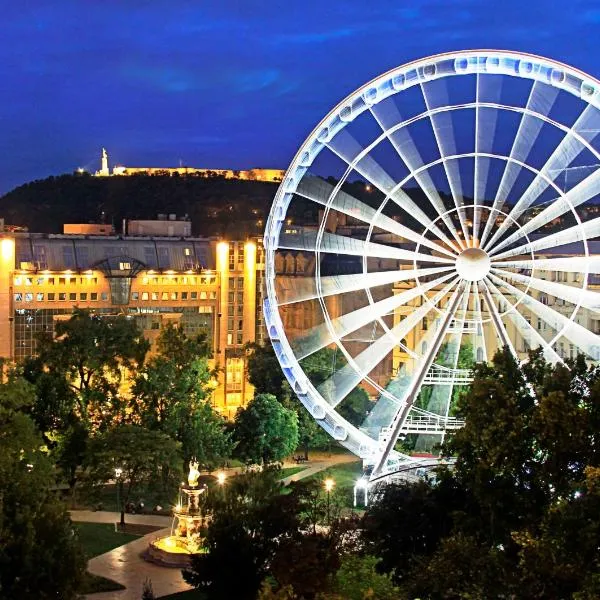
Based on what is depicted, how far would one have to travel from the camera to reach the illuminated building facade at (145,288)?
97.8 meters

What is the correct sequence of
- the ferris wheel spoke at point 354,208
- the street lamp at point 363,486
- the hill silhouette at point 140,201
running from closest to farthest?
the ferris wheel spoke at point 354,208 < the street lamp at point 363,486 < the hill silhouette at point 140,201

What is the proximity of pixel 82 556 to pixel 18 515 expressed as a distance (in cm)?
279

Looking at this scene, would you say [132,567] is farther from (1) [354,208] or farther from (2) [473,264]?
(2) [473,264]

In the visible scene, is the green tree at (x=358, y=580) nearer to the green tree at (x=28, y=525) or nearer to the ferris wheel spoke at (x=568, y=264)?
the green tree at (x=28, y=525)

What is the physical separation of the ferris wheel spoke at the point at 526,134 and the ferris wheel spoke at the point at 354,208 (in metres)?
2.81

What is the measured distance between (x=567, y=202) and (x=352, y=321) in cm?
1056

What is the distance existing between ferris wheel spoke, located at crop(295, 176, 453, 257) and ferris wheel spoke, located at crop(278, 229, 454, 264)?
0.69m

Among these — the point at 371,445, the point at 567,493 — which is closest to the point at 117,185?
the point at 371,445

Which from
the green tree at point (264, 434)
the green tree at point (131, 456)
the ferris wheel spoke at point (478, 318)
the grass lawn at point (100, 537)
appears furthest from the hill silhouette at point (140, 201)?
the ferris wheel spoke at point (478, 318)

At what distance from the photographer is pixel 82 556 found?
38312mm

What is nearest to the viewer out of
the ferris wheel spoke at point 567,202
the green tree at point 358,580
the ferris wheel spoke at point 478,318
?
the green tree at point 358,580

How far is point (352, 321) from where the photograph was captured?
51.2 meters

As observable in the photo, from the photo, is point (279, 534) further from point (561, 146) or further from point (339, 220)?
point (339, 220)

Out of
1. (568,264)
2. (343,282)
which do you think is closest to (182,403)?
(343,282)
